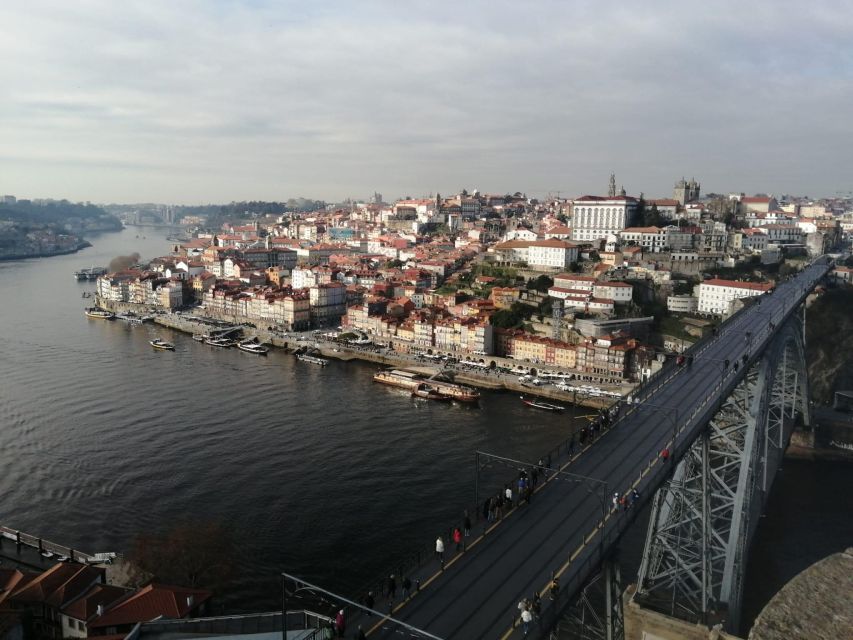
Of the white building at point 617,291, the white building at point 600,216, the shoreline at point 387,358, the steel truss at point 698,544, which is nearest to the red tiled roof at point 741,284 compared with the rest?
the white building at point 617,291

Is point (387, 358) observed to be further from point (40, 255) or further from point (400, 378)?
point (40, 255)

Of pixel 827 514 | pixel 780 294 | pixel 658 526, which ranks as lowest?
pixel 827 514

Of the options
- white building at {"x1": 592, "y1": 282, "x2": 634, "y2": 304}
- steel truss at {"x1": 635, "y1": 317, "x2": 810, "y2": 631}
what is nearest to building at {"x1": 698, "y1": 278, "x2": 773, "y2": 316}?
white building at {"x1": 592, "y1": 282, "x2": 634, "y2": 304}

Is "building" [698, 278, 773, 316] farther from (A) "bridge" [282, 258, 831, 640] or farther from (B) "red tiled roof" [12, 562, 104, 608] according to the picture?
(B) "red tiled roof" [12, 562, 104, 608]

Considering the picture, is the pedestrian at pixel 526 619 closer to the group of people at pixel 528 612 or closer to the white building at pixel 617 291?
the group of people at pixel 528 612

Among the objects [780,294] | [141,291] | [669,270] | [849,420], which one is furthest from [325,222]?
[849,420]

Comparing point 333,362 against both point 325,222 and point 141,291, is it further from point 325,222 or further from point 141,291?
point 325,222
